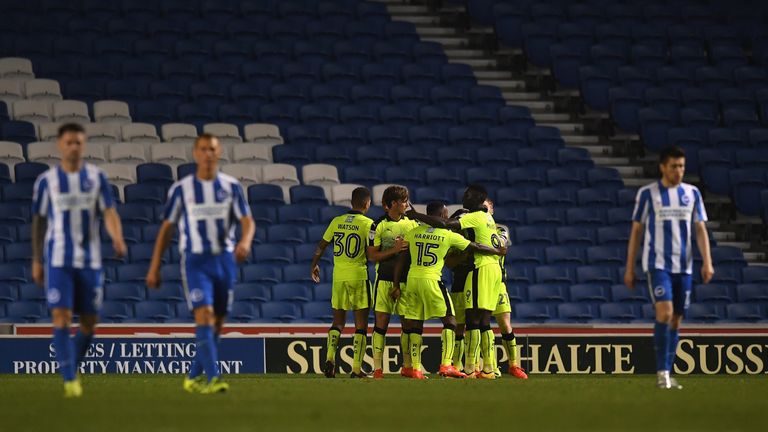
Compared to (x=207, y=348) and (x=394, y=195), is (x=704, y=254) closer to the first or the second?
(x=394, y=195)

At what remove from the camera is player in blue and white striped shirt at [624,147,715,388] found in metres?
12.1

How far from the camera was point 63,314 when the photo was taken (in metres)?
10.1

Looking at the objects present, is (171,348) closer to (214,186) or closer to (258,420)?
(214,186)

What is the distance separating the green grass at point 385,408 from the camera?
7.91 metres

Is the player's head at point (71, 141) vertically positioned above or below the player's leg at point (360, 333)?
above

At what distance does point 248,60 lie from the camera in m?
25.4

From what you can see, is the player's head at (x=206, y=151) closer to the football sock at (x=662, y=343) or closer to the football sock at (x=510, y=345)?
the football sock at (x=662, y=343)

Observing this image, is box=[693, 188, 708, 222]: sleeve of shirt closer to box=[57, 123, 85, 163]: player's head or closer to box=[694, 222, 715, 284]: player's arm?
box=[694, 222, 715, 284]: player's arm

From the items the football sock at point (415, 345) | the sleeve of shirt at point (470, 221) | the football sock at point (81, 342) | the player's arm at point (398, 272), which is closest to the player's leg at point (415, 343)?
the football sock at point (415, 345)

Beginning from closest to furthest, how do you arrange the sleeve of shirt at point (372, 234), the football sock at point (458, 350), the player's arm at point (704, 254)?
the player's arm at point (704, 254) < the sleeve of shirt at point (372, 234) < the football sock at point (458, 350)

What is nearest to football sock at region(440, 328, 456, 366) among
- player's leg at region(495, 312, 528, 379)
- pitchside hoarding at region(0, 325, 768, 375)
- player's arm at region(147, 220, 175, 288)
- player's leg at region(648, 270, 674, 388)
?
player's leg at region(495, 312, 528, 379)

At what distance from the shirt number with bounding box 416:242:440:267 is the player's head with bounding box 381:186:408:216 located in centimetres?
46

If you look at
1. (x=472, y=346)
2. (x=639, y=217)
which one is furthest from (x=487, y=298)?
(x=639, y=217)

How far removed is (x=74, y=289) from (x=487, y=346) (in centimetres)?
655
